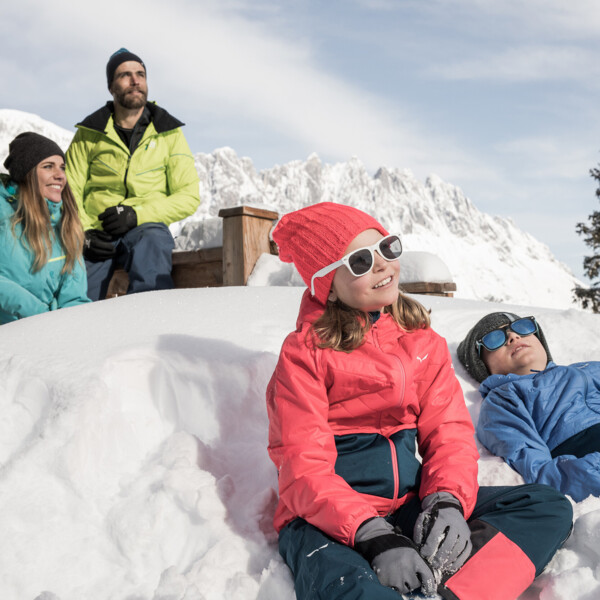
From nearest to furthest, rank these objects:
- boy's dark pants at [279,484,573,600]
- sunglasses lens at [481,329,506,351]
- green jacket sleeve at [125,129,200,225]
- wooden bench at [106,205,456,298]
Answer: boy's dark pants at [279,484,573,600]
sunglasses lens at [481,329,506,351]
green jacket sleeve at [125,129,200,225]
wooden bench at [106,205,456,298]

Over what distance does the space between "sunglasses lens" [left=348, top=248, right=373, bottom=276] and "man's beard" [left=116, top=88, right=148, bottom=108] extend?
293 centimetres

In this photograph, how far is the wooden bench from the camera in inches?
171

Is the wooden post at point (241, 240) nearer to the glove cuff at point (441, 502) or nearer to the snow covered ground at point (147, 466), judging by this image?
the snow covered ground at point (147, 466)

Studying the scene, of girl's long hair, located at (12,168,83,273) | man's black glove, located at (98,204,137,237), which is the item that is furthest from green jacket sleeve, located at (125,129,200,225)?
girl's long hair, located at (12,168,83,273)

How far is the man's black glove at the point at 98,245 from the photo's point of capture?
3.91m

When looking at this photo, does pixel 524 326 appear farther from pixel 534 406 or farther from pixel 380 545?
pixel 380 545

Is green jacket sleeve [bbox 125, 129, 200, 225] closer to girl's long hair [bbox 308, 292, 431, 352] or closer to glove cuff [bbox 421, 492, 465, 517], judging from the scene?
girl's long hair [bbox 308, 292, 431, 352]

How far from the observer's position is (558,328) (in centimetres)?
305

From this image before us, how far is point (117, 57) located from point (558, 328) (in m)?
3.43

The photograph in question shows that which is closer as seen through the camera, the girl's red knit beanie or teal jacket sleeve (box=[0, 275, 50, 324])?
the girl's red knit beanie

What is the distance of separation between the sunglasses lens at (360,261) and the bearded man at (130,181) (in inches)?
94.0

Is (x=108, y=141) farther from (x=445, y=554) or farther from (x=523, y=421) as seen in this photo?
(x=445, y=554)

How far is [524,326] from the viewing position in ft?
8.58

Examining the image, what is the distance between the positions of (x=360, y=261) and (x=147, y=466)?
1007 mm
